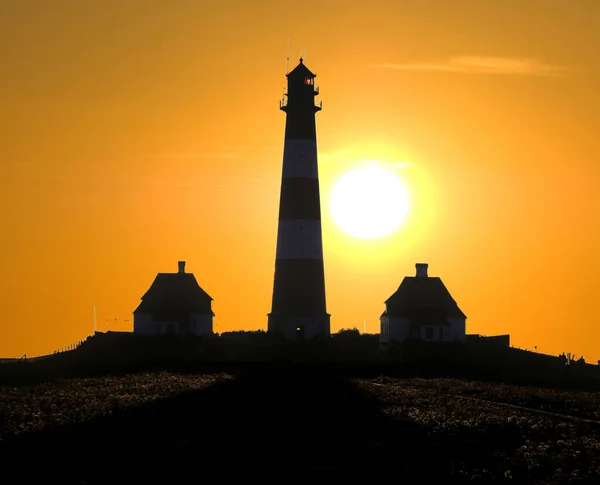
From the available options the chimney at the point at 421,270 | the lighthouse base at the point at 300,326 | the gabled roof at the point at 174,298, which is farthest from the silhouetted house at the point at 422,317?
the gabled roof at the point at 174,298

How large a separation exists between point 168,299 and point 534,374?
3284cm

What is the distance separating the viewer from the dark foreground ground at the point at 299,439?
25312 mm

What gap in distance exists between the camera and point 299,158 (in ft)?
267

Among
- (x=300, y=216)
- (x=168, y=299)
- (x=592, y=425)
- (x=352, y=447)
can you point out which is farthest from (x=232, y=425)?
(x=168, y=299)

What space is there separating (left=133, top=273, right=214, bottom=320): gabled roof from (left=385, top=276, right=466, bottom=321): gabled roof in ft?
46.2

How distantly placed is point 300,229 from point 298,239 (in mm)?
670

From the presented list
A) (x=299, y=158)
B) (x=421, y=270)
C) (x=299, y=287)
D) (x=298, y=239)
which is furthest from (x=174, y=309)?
(x=421, y=270)

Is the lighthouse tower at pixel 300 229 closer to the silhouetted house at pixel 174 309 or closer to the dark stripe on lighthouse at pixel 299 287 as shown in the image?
the dark stripe on lighthouse at pixel 299 287

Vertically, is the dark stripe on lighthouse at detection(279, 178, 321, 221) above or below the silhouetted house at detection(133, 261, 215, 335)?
above

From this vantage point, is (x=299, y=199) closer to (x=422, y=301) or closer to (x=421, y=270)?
(x=422, y=301)

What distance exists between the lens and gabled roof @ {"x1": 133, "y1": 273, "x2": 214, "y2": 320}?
299 feet

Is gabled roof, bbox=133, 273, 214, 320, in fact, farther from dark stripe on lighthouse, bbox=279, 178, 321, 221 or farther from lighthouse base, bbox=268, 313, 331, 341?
dark stripe on lighthouse, bbox=279, 178, 321, 221

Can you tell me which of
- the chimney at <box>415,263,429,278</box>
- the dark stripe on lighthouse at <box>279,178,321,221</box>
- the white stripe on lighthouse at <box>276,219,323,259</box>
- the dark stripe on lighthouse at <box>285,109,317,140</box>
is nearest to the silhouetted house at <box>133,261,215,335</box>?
the white stripe on lighthouse at <box>276,219,323,259</box>

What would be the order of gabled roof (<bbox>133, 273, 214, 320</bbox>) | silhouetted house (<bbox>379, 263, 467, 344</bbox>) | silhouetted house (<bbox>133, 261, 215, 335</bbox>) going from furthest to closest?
gabled roof (<bbox>133, 273, 214, 320</bbox>) < silhouetted house (<bbox>133, 261, 215, 335</bbox>) < silhouetted house (<bbox>379, 263, 467, 344</bbox>)
